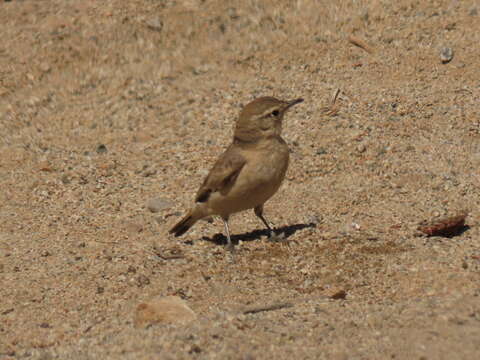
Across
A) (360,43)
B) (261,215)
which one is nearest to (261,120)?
(261,215)

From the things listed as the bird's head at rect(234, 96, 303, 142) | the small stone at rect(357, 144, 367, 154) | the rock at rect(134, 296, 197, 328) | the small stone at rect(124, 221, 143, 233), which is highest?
the bird's head at rect(234, 96, 303, 142)

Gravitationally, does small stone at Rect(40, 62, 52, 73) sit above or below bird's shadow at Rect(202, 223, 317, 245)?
above

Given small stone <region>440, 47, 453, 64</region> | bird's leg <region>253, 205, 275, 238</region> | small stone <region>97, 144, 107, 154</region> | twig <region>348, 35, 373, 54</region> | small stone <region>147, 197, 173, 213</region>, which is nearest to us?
bird's leg <region>253, 205, 275, 238</region>

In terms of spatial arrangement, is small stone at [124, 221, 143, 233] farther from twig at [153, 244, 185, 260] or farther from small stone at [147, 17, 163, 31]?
small stone at [147, 17, 163, 31]

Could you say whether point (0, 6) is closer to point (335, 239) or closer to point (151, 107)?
point (151, 107)

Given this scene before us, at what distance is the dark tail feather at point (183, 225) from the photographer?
26.1 feet

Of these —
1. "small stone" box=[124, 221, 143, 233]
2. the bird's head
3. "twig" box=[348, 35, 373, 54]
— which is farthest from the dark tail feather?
"twig" box=[348, 35, 373, 54]

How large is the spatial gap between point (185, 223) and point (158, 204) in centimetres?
107

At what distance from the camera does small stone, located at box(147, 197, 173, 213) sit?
8938mm

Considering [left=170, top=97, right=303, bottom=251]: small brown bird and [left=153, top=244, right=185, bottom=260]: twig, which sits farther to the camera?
[left=153, top=244, right=185, bottom=260]: twig

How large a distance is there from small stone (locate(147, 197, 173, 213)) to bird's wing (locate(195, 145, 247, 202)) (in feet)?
4.47

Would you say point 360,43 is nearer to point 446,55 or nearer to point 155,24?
point 446,55

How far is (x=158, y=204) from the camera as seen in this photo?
29.5ft

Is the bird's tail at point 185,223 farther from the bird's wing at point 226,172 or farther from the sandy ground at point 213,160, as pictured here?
the bird's wing at point 226,172
